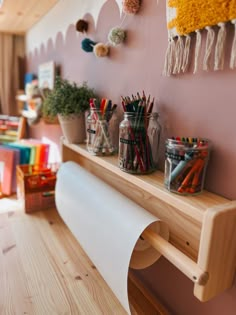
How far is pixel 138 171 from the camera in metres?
0.65

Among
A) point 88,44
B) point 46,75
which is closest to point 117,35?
point 88,44

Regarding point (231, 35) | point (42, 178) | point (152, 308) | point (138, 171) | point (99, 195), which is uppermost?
point (231, 35)

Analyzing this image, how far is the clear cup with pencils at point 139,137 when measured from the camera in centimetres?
64

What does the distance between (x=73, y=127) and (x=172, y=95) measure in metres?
0.47

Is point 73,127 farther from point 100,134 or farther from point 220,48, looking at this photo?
point 220,48

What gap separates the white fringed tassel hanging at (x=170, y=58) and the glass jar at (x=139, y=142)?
0.37 feet

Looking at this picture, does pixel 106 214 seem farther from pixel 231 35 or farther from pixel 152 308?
pixel 231 35

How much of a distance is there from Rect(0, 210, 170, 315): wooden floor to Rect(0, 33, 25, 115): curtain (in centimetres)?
153

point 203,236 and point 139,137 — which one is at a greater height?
point 139,137

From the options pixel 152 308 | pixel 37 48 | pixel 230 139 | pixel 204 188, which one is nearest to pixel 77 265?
pixel 152 308

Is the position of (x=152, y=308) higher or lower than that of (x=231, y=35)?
lower

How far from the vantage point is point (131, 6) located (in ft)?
2.38

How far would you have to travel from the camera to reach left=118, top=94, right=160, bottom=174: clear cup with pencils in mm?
635

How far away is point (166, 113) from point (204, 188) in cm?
22
